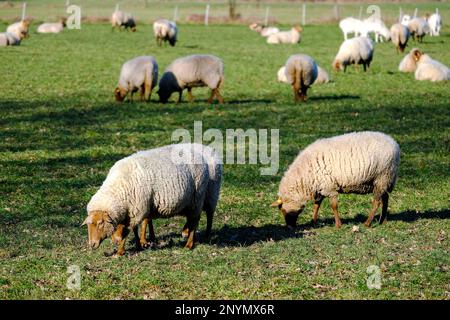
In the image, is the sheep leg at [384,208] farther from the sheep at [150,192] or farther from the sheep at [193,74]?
the sheep at [193,74]

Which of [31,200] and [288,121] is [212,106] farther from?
[31,200]

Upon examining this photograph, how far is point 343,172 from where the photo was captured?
1143 cm

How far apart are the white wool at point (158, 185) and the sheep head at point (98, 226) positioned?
7cm

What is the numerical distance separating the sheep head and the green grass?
1.00 ft

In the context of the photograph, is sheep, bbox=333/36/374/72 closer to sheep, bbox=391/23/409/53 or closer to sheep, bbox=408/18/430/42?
sheep, bbox=391/23/409/53

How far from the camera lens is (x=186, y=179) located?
9938mm

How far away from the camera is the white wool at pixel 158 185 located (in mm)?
9500

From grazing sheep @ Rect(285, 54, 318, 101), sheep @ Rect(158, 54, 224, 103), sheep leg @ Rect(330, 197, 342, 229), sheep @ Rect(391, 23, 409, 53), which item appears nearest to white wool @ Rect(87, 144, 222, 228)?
sheep leg @ Rect(330, 197, 342, 229)

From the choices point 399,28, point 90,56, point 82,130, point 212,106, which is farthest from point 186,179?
point 399,28

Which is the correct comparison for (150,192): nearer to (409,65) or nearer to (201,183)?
(201,183)

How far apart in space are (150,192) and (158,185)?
0.46ft

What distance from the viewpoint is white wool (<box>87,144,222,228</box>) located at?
9.50 meters
